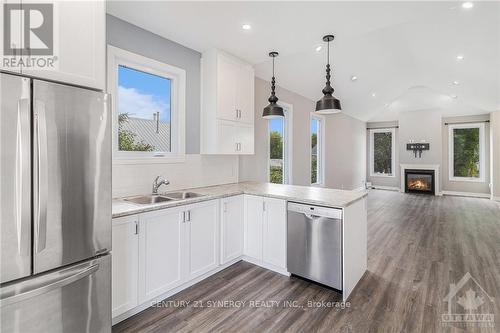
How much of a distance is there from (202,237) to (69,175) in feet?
4.83

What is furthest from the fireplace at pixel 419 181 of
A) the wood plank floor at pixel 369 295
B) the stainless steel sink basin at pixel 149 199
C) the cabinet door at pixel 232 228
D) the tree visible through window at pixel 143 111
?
the stainless steel sink basin at pixel 149 199

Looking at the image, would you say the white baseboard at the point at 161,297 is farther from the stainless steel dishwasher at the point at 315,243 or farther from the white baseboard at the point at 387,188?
the white baseboard at the point at 387,188

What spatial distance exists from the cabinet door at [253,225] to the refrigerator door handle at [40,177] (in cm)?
203

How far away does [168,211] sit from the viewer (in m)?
2.26

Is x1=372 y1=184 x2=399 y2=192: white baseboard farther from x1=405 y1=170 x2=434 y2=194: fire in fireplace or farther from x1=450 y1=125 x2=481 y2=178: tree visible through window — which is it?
x1=450 y1=125 x2=481 y2=178: tree visible through window

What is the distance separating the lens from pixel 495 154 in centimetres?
722

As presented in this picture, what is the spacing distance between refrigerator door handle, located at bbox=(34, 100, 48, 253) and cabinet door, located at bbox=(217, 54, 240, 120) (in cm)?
205

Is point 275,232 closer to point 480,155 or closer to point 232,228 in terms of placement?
point 232,228

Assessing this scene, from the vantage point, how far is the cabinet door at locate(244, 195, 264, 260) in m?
2.95

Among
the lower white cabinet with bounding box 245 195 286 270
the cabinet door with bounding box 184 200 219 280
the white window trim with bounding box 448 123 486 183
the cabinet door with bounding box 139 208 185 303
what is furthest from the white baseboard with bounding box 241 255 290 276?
the white window trim with bounding box 448 123 486 183

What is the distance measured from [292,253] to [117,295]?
5.62ft

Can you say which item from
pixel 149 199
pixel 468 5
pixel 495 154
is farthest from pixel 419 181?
pixel 149 199

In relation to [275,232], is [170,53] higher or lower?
higher

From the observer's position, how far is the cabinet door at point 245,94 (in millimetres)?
3494
